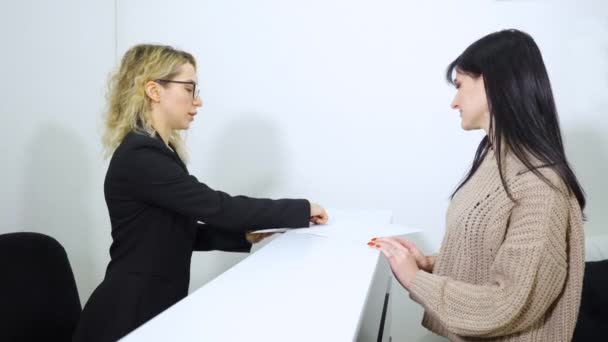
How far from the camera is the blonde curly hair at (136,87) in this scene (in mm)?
1302

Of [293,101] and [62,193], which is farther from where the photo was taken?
[62,193]

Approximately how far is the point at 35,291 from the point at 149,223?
1.24 feet

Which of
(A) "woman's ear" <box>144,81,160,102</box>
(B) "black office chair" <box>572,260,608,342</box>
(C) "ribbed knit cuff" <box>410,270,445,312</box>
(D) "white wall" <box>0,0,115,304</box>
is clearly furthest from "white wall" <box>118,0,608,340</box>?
(C) "ribbed knit cuff" <box>410,270,445,312</box>

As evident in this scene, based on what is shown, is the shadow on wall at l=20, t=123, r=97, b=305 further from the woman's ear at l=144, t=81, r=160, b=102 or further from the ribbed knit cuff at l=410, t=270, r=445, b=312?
the ribbed knit cuff at l=410, t=270, r=445, b=312

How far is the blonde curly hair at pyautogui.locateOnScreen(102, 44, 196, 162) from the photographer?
4.27 feet

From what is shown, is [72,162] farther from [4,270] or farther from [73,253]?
[4,270]

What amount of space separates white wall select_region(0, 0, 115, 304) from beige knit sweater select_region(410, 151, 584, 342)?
6.36ft

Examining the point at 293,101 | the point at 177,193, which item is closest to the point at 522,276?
the point at 177,193

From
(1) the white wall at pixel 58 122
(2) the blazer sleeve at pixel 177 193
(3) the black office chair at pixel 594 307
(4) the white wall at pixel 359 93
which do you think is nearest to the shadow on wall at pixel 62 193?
(1) the white wall at pixel 58 122

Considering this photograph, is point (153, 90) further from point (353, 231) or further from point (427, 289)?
point (427, 289)

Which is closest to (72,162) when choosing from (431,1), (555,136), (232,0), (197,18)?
(197,18)

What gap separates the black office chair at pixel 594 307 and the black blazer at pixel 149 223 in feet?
3.67

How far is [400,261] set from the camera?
1.07 m

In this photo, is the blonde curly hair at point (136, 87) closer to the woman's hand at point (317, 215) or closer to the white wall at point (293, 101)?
the woman's hand at point (317, 215)
